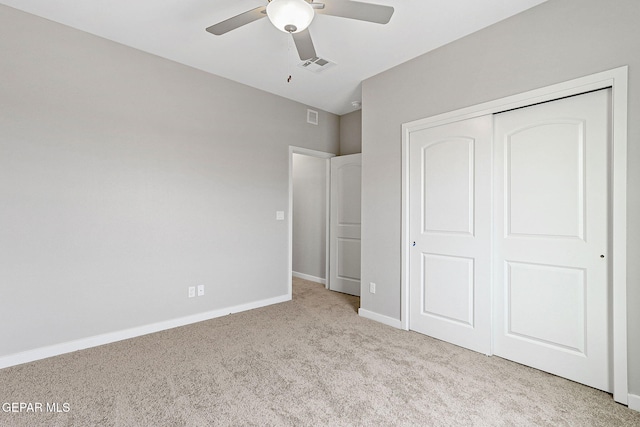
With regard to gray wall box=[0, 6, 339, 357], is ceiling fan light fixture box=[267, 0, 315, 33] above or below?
above

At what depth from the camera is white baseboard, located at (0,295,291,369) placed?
2.35 meters

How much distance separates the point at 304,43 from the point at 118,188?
2.16 m

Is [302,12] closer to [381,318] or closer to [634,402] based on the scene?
[381,318]

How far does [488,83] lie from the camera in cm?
254

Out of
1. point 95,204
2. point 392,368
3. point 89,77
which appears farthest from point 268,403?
point 89,77

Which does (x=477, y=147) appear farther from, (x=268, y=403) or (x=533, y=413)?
(x=268, y=403)

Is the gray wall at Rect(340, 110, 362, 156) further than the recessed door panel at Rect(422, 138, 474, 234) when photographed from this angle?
Yes

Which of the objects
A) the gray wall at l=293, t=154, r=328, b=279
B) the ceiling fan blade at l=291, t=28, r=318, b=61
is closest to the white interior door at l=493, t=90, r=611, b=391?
the ceiling fan blade at l=291, t=28, r=318, b=61

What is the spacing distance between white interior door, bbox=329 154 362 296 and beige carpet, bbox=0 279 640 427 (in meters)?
1.62

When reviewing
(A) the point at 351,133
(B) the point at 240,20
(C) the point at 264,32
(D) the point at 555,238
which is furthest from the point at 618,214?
(A) the point at 351,133

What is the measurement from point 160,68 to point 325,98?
2009 mm

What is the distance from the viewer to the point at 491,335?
2.52 meters

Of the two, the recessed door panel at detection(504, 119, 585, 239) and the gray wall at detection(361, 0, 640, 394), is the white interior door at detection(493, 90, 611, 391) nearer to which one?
the recessed door panel at detection(504, 119, 585, 239)

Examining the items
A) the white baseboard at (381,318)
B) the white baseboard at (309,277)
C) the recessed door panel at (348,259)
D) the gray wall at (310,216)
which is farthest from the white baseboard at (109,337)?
the gray wall at (310,216)
